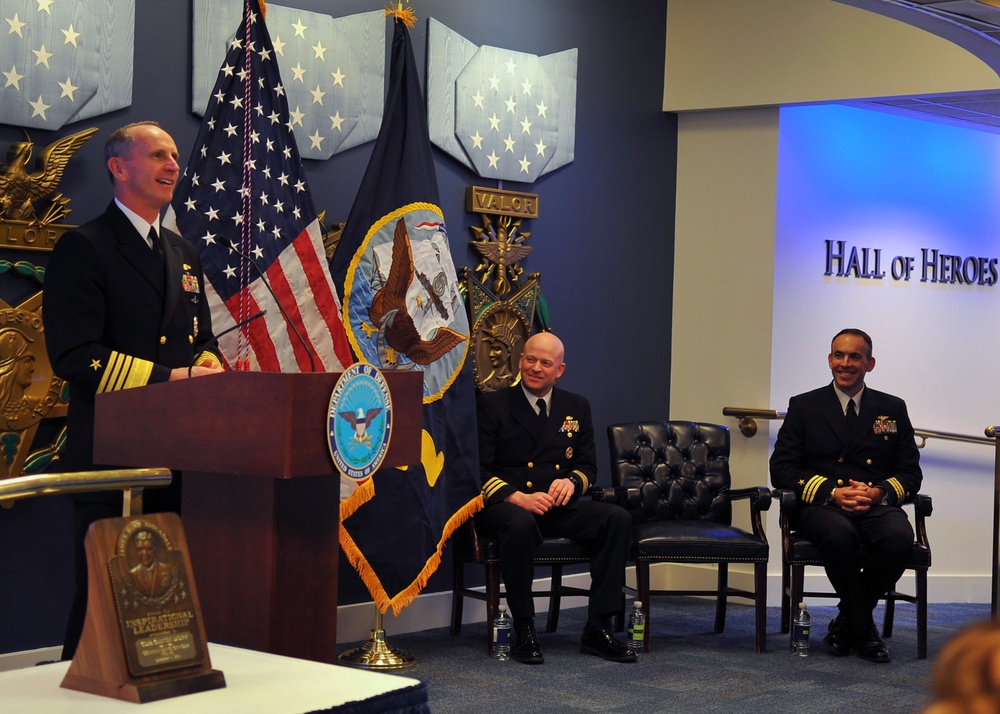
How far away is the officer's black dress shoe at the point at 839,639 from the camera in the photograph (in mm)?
5422

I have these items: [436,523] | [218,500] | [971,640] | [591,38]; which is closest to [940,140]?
[591,38]

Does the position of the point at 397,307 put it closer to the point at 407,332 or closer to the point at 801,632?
the point at 407,332

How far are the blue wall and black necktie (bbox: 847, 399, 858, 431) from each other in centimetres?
136

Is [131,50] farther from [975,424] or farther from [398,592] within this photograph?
[975,424]

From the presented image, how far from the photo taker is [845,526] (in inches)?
214

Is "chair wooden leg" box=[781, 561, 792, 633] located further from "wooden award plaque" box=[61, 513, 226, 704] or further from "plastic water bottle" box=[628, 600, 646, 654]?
"wooden award plaque" box=[61, 513, 226, 704]

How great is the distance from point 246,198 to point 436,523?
5.08 feet

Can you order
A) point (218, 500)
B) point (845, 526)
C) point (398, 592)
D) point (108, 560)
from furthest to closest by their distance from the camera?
point (845, 526), point (398, 592), point (218, 500), point (108, 560)

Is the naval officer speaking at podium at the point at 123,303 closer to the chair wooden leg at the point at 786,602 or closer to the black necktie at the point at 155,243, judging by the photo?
the black necktie at the point at 155,243

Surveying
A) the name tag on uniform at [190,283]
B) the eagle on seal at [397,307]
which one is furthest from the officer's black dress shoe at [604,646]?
the name tag on uniform at [190,283]

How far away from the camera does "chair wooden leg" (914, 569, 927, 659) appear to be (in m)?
5.41

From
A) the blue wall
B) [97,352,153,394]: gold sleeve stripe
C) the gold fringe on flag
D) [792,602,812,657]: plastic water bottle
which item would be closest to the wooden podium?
[97,352,153,394]: gold sleeve stripe

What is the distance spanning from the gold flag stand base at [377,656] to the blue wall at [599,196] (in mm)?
490

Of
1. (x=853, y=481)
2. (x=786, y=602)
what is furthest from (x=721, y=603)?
(x=853, y=481)
